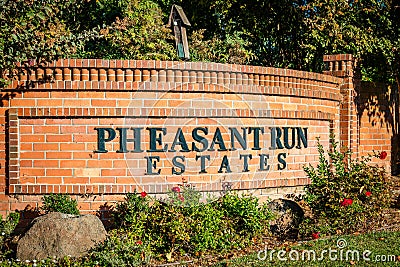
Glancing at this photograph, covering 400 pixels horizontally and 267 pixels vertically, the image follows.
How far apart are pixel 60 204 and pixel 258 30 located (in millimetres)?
8955

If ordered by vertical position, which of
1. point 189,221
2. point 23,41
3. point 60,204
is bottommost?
point 189,221

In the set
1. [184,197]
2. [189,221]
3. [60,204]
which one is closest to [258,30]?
[184,197]

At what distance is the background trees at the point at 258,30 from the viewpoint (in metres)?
11.0

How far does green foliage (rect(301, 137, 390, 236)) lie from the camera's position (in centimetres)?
822

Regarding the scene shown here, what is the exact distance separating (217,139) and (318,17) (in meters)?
5.26

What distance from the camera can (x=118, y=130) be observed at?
8.28m

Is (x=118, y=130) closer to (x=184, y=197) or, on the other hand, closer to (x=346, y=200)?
(x=184, y=197)

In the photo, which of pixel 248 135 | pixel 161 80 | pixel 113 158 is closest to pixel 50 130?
pixel 113 158

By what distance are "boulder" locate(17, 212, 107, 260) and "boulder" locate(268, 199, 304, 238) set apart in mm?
2639

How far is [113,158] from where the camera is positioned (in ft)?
27.1

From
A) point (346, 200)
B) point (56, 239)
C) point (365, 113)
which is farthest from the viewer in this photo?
point (365, 113)

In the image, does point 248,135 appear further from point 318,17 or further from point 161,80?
point 318,17

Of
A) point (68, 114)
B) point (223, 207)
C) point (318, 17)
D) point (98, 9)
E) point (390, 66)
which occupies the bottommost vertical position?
point (223, 207)

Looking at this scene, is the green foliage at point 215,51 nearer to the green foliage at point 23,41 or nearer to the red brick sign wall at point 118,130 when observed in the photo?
the red brick sign wall at point 118,130
